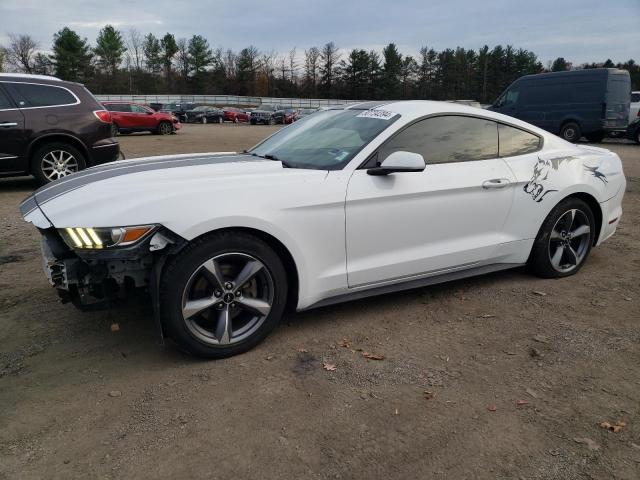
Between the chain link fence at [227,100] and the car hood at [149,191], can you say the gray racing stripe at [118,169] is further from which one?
the chain link fence at [227,100]

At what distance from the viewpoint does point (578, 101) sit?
17500 mm

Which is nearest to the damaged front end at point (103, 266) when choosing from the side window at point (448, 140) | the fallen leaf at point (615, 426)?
the side window at point (448, 140)

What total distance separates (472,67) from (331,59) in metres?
24.3

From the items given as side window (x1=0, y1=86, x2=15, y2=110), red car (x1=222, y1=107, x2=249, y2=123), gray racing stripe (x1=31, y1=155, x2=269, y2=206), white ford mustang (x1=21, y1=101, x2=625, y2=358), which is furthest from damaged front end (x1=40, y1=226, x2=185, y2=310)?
red car (x1=222, y1=107, x2=249, y2=123)

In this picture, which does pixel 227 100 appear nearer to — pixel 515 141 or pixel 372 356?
pixel 515 141

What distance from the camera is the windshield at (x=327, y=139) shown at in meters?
3.29

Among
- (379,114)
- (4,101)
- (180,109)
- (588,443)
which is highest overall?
(180,109)

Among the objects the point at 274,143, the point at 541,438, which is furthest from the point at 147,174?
the point at 541,438

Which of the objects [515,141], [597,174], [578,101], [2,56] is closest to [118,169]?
[515,141]

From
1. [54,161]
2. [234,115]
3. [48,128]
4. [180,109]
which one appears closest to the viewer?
[48,128]

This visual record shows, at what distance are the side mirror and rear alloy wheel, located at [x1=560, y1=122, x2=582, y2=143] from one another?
1704 centimetres

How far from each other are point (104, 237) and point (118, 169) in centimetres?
91

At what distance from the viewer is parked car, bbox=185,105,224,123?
41406 millimetres

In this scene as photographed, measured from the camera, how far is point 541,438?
88.4 inches
